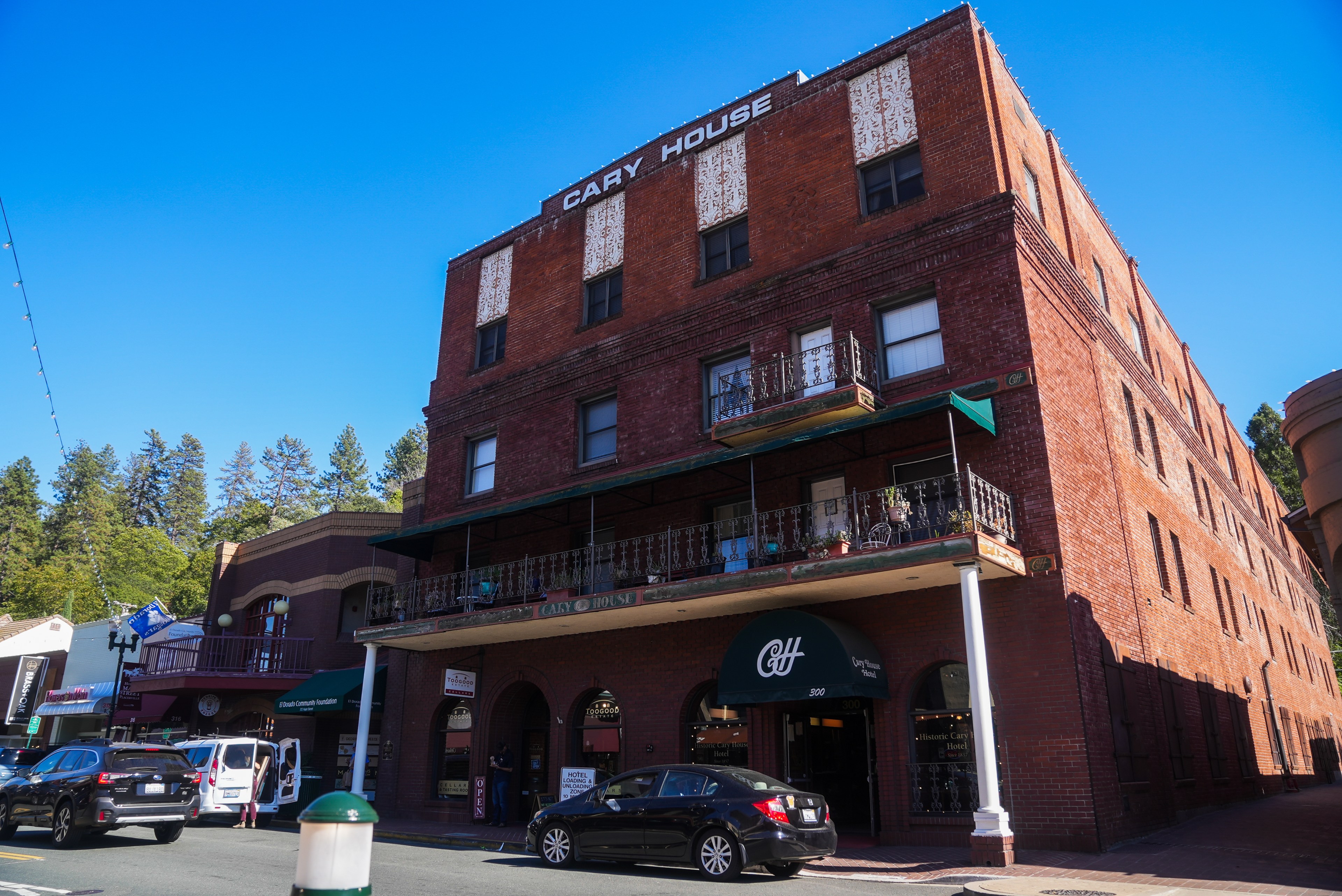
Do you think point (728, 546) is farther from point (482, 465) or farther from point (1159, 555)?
point (1159, 555)

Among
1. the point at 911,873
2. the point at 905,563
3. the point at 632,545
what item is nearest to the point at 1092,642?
the point at 905,563

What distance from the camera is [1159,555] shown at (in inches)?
779

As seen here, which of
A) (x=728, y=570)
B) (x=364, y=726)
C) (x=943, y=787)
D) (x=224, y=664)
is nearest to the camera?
(x=943, y=787)

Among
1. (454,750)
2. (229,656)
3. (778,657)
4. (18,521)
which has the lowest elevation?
(454,750)

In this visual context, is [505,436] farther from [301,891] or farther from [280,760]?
[301,891]

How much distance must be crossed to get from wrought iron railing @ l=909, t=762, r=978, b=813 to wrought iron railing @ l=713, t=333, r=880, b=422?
21.6 ft

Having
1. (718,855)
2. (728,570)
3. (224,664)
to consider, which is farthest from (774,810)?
(224,664)

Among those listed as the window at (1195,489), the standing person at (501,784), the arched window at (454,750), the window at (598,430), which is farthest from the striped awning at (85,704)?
the window at (1195,489)

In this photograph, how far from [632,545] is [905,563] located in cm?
734

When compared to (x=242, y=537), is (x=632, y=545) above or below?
below

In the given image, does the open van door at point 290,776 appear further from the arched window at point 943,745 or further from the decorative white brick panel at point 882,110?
the decorative white brick panel at point 882,110

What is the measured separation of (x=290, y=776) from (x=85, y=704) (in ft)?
68.1

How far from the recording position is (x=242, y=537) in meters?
67.5

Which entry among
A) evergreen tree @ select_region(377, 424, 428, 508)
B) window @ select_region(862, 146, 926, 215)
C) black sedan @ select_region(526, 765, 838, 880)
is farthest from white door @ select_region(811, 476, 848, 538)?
evergreen tree @ select_region(377, 424, 428, 508)
